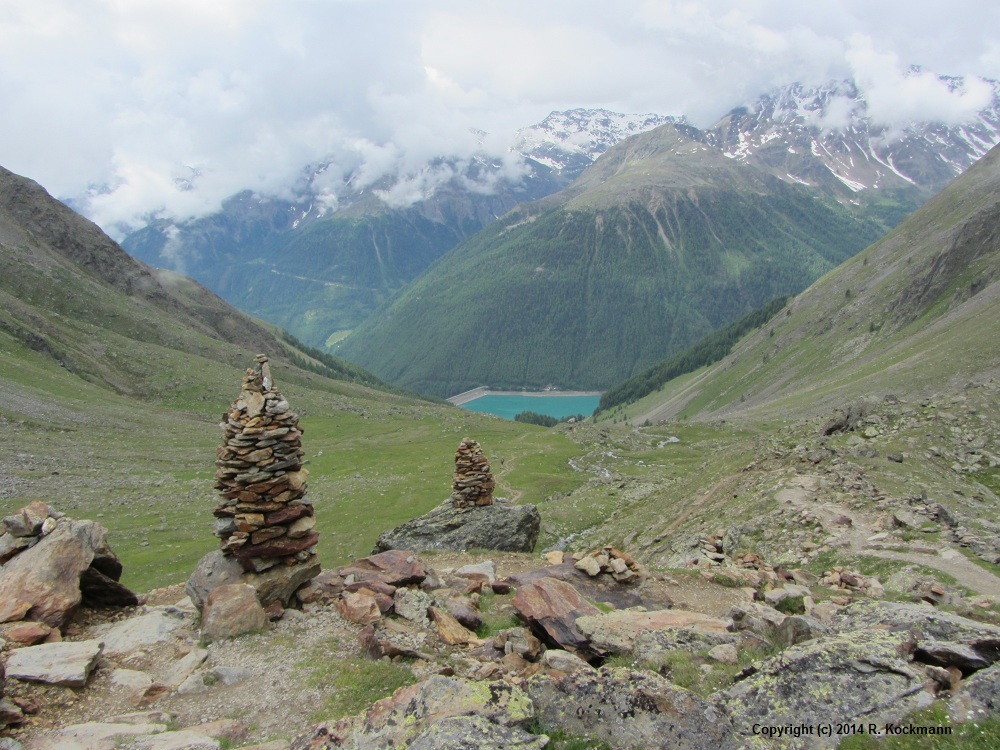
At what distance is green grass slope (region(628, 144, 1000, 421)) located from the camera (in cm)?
9075

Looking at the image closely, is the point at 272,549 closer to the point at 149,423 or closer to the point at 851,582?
the point at 851,582

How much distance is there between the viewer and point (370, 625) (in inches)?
625

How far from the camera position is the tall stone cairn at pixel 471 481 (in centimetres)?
3608

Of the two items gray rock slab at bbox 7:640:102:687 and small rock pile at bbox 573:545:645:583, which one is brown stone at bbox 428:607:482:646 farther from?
gray rock slab at bbox 7:640:102:687

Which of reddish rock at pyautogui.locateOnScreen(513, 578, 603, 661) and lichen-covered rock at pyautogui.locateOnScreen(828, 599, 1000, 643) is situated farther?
reddish rock at pyautogui.locateOnScreen(513, 578, 603, 661)

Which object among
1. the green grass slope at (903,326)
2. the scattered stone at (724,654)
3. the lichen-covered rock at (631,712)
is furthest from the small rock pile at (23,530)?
the green grass slope at (903,326)

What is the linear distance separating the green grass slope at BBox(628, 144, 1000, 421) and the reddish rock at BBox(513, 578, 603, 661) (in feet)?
176

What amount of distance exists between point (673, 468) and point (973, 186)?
574 feet

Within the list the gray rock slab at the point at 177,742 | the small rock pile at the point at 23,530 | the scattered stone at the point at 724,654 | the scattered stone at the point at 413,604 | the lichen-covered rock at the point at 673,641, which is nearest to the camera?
the gray rock slab at the point at 177,742

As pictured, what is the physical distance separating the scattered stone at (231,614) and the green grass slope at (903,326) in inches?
2340

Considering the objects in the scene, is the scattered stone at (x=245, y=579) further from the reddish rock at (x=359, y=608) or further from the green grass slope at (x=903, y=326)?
the green grass slope at (x=903, y=326)

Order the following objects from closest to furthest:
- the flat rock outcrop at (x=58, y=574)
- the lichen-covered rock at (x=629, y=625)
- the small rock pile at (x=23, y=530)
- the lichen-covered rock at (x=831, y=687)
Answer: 1. the lichen-covered rock at (x=831, y=687)
2. the lichen-covered rock at (x=629, y=625)
3. the flat rock outcrop at (x=58, y=574)
4. the small rock pile at (x=23, y=530)

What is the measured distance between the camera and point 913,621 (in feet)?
37.5

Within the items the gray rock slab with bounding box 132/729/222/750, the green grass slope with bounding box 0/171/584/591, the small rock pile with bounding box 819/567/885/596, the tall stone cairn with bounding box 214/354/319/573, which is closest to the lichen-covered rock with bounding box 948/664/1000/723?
the gray rock slab with bounding box 132/729/222/750
